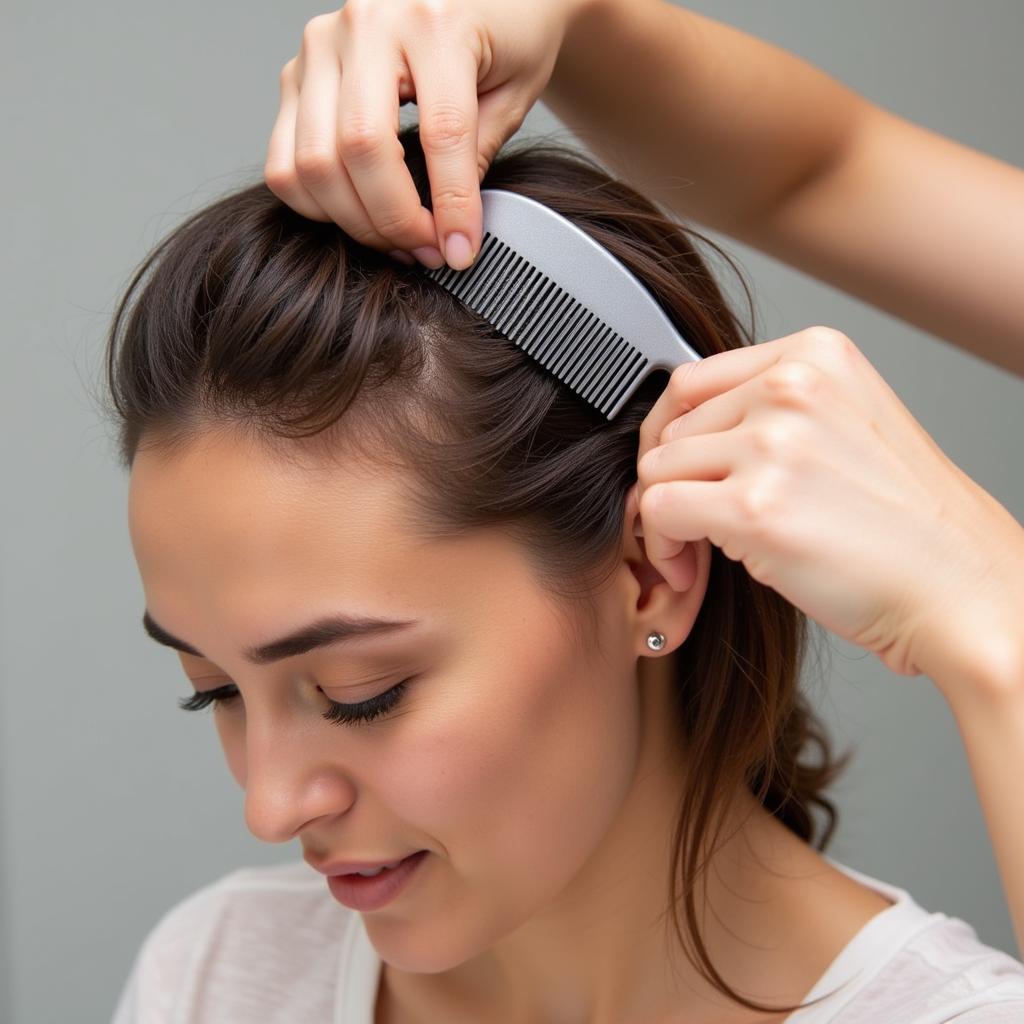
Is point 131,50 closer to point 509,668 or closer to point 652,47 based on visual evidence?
point 652,47

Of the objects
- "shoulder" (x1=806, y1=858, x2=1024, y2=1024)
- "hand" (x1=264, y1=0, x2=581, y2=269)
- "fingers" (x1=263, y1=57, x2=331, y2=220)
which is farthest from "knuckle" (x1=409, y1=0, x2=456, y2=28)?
"shoulder" (x1=806, y1=858, x2=1024, y2=1024)

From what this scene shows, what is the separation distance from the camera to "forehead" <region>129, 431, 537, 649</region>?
884 mm

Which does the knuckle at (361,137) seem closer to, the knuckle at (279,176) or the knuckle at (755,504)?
the knuckle at (279,176)

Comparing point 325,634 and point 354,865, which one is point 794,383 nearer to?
point 325,634

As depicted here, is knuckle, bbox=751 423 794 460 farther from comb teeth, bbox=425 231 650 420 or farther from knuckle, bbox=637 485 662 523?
comb teeth, bbox=425 231 650 420

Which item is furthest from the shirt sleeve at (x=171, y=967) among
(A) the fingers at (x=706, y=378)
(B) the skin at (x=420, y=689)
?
(A) the fingers at (x=706, y=378)

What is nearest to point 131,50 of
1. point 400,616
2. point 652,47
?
point 652,47

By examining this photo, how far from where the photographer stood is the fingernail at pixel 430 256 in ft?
2.97

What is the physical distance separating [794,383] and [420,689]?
34cm

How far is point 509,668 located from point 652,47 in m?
0.54

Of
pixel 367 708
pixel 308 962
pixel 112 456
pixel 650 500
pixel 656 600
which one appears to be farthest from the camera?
pixel 112 456

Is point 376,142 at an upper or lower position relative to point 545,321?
upper

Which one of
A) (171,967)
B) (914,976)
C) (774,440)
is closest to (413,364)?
(774,440)

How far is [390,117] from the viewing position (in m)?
0.84
